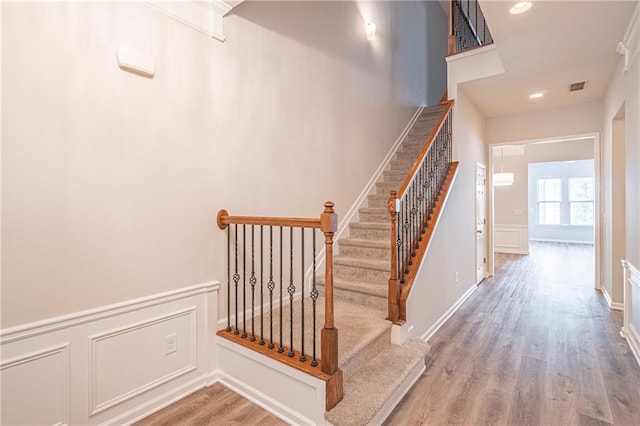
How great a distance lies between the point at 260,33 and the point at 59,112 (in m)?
1.74

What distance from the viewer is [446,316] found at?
144 inches

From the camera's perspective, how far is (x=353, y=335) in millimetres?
2377

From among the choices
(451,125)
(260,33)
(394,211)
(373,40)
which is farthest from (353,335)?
(373,40)

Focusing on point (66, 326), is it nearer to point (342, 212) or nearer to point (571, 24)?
point (342, 212)

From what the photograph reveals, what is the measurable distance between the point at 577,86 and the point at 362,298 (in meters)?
4.02

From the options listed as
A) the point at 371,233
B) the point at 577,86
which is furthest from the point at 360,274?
the point at 577,86

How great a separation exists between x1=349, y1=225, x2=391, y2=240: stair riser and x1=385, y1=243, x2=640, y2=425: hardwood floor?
1.15 m

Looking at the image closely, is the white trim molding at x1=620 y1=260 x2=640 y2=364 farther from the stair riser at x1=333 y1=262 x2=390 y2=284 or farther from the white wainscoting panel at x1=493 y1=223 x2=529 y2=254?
the white wainscoting panel at x1=493 y1=223 x2=529 y2=254

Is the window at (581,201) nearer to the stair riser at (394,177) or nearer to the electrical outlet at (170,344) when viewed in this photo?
the stair riser at (394,177)

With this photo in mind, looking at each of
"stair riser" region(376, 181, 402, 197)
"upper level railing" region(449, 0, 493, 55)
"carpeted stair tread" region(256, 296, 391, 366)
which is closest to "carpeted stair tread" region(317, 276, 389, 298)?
"carpeted stair tread" region(256, 296, 391, 366)

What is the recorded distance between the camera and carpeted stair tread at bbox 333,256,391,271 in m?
3.12

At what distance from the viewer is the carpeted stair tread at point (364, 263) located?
3125 millimetres

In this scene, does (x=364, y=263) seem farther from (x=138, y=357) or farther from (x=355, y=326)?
(x=138, y=357)

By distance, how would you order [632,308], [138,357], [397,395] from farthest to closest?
[632,308]
[397,395]
[138,357]
